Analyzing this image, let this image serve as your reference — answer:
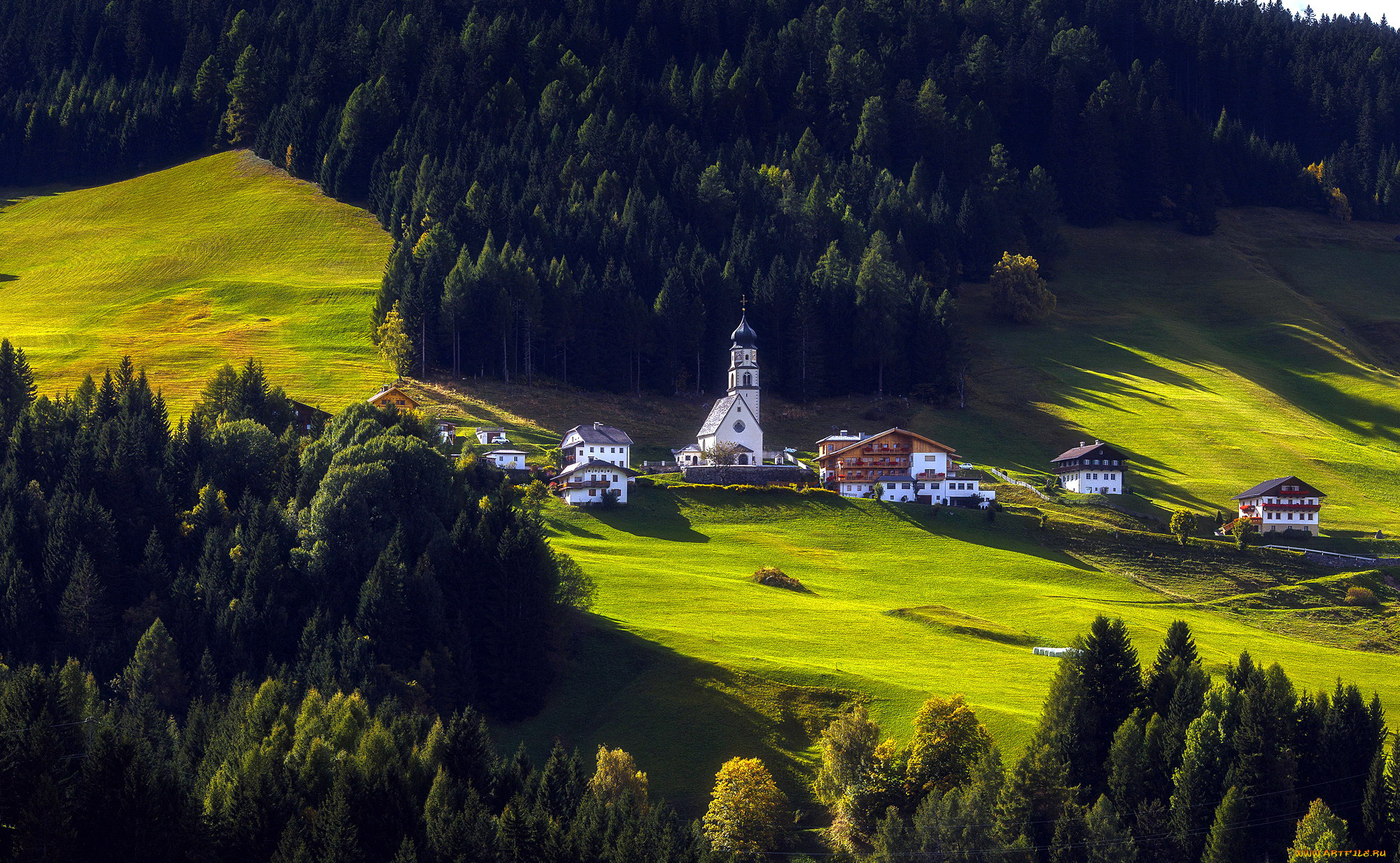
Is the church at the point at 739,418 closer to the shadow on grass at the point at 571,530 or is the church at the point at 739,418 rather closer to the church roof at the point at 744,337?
the church roof at the point at 744,337

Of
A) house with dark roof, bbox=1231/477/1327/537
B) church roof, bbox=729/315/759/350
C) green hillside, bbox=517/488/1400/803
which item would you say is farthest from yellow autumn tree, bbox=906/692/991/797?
church roof, bbox=729/315/759/350

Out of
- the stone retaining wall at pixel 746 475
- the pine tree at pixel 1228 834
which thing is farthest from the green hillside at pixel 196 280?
the pine tree at pixel 1228 834

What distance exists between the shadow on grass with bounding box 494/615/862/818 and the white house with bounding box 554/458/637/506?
28037 millimetres

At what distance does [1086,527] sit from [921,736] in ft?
153

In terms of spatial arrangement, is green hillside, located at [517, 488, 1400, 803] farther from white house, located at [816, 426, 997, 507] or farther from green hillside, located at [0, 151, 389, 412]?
green hillside, located at [0, 151, 389, 412]

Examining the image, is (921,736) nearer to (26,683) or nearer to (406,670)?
(406,670)

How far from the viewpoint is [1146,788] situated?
6644cm

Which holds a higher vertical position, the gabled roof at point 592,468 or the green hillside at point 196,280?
the green hillside at point 196,280

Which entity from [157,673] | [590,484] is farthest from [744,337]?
[157,673]

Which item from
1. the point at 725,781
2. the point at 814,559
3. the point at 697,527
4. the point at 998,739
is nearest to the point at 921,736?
the point at 998,739

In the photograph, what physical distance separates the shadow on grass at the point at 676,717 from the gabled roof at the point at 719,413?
44.4m

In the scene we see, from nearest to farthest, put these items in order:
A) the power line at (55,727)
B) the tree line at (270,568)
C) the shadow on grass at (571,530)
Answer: the power line at (55,727) < the tree line at (270,568) < the shadow on grass at (571,530)

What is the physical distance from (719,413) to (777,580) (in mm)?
34666

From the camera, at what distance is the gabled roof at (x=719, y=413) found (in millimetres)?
125438
